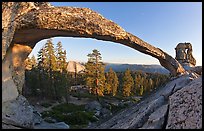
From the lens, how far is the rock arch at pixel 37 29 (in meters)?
7.80

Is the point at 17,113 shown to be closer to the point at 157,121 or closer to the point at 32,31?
the point at 32,31

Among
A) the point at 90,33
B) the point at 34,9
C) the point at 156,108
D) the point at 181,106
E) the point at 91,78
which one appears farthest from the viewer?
the point at 91,78

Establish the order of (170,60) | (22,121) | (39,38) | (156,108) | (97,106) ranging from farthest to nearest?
1. (97,106)
2. (170,60)
3. (39,38)
4. (22,121)
5. (156,108)

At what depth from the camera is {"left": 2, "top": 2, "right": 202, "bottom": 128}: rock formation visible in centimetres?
779

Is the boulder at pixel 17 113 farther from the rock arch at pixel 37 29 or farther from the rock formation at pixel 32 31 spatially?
the rock arch at pixel 37 29

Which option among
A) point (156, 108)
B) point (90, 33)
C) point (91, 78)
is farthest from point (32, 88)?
point (156, 108)

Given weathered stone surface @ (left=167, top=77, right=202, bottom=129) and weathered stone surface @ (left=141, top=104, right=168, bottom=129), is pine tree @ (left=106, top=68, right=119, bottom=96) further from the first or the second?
weathered stone surface @ (left=167, top=77, right=202, bottom=129)

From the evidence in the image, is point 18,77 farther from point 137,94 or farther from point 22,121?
point 137,94

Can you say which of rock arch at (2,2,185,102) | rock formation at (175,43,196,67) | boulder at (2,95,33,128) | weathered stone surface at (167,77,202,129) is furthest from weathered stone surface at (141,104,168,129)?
rock formation at (175,43,196,67)

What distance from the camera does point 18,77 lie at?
11.3 metres

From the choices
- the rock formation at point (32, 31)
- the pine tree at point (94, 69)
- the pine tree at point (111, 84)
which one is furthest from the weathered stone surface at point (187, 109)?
the pine tree at point (111, 84)

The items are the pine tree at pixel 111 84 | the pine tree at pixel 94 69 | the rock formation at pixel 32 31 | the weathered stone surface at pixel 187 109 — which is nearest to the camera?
the weathered stone surface at pixel 187 109

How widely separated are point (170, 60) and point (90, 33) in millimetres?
6073

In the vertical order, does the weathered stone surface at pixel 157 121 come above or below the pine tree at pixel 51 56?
below
